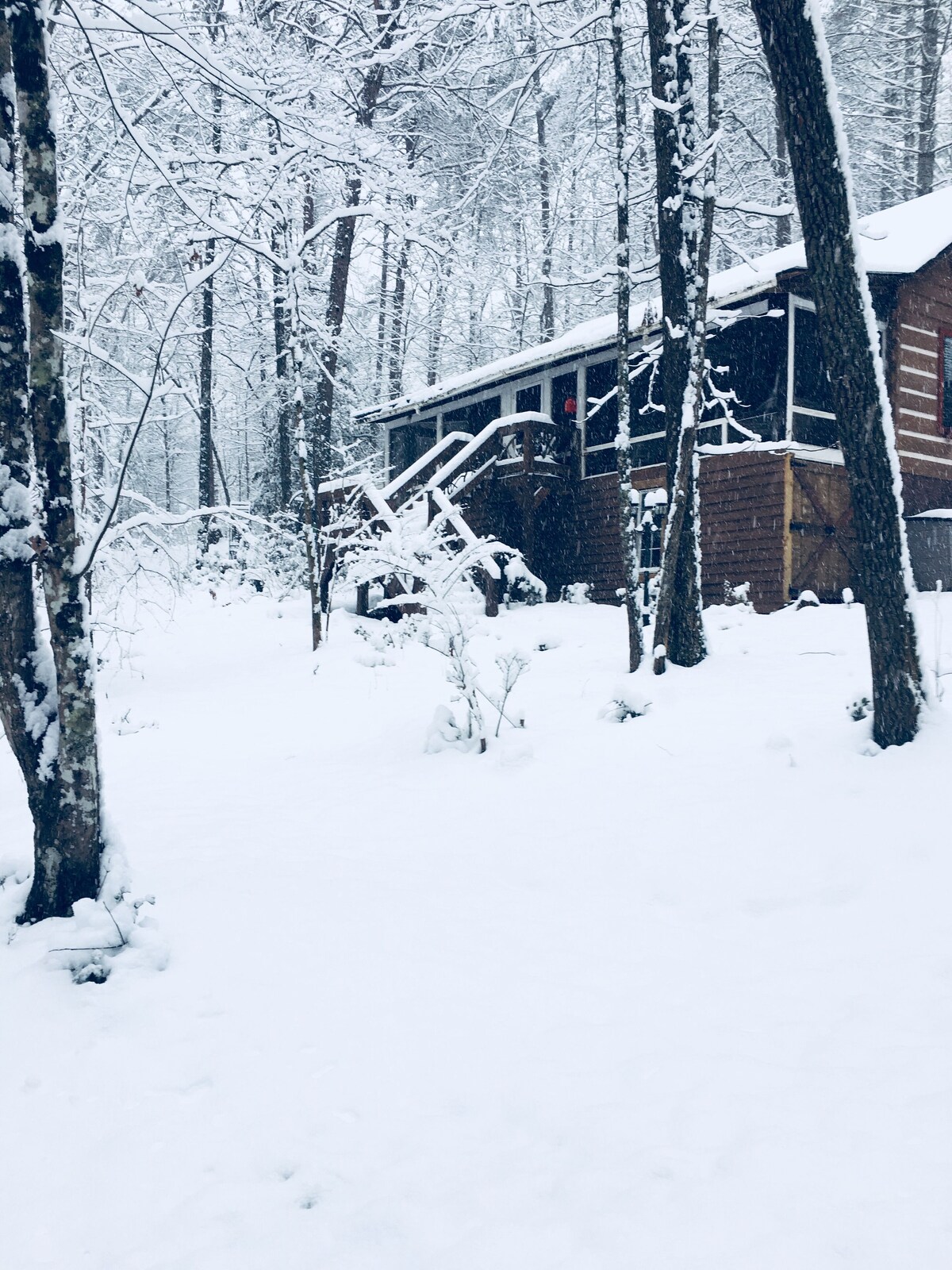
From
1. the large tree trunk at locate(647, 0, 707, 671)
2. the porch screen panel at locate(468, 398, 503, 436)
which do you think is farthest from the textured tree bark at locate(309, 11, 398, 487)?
the large tree trunk at locate(647, 0, 707, 671)

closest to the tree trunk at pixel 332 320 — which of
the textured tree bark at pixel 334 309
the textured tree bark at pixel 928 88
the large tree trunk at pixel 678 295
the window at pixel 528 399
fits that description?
the textured tree bark at pixel 334 309

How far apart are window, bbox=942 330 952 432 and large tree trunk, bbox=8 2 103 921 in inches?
579

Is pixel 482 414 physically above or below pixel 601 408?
above

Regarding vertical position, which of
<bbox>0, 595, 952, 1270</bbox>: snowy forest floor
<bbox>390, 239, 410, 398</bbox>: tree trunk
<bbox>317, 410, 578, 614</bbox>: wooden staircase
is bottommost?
<bbox>0, 595, 952, 1270</bbox>: snowy forest floor

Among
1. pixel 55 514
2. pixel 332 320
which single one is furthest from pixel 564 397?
pixel 55 514

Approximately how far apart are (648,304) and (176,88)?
5832mm

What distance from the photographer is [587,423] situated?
16.9 m

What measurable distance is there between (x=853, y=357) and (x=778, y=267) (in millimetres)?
7816

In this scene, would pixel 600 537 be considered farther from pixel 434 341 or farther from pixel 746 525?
pixel 434 341

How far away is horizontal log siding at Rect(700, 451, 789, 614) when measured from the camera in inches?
499

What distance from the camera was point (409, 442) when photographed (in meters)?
21.9

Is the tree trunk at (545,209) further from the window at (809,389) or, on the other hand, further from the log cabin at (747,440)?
the window at (809,389)

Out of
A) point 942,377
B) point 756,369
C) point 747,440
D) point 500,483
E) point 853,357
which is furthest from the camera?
point 500,483

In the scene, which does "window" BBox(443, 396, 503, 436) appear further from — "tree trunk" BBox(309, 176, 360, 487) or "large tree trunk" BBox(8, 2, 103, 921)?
"large tree trunk" BBox(8, 2, 103, 921)
